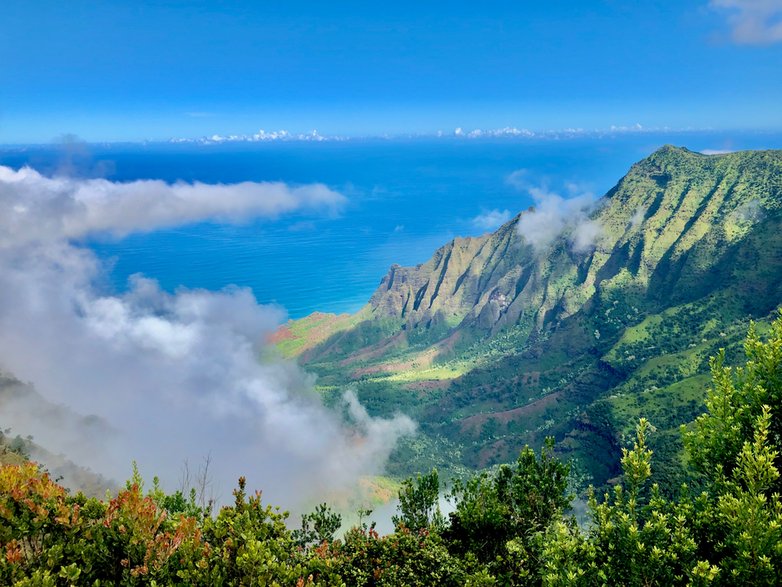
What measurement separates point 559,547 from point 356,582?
795 centimetres

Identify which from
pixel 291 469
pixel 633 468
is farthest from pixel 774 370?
pixel 291 469

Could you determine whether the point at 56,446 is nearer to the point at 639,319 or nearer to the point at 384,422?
the point at 384,422

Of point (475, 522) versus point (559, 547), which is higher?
point (559, 547)

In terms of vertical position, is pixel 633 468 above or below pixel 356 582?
above

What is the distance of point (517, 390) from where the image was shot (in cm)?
19675

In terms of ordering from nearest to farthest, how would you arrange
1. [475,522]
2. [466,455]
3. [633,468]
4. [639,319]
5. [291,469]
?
[633,468] → [475,522] → [466,455] → [291,469] → [639,319]

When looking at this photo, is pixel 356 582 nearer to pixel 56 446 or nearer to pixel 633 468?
pixel 633 468

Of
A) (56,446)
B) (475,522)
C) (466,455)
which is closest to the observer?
(475,522)

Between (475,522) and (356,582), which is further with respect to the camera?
(475,522)

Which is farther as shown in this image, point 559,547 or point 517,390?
point 517,390

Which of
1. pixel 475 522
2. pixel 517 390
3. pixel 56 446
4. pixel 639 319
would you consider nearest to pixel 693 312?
pixel 639 319

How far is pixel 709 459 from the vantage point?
17.1 m

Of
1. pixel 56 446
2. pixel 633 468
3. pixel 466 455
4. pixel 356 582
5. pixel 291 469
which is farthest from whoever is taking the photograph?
pixel 291 469

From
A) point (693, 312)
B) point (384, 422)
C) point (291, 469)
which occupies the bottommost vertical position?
point (291, 469)
